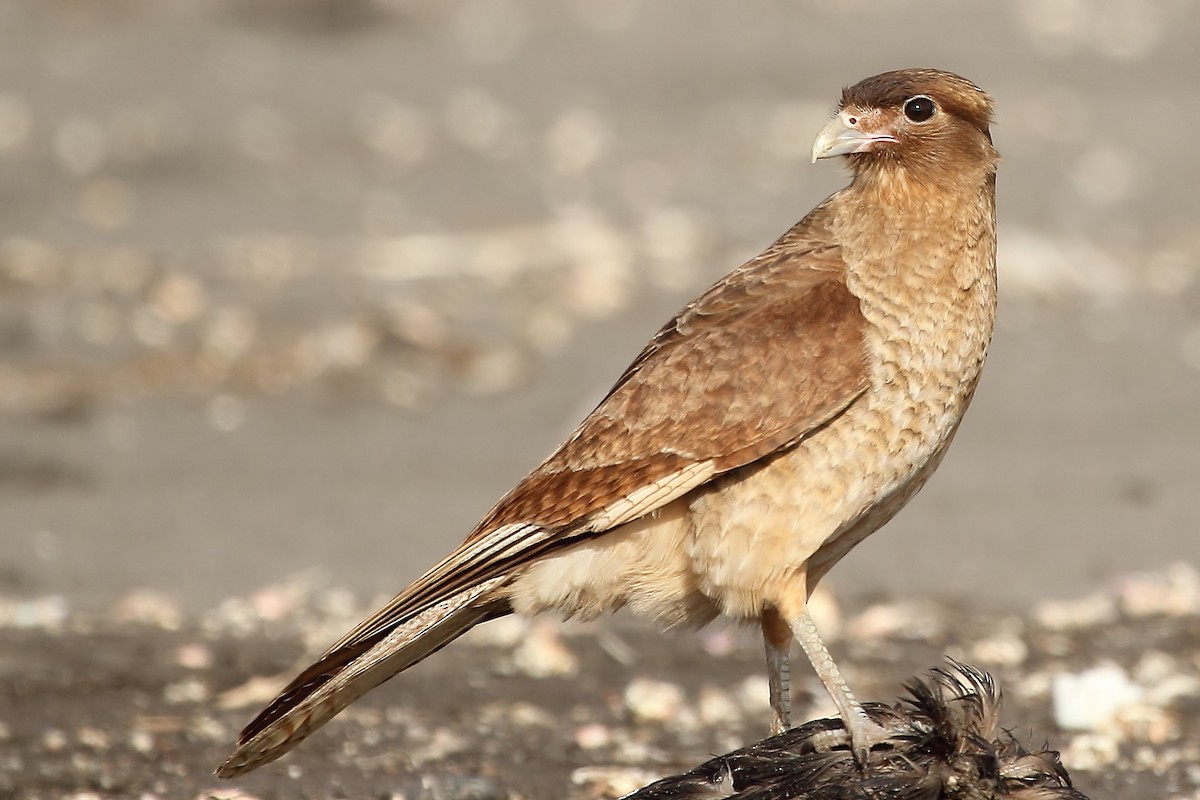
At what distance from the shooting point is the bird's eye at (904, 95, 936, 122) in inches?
228

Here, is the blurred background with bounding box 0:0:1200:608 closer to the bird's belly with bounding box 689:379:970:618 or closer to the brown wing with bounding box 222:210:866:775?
the brown wing with bounding box 222:210:866:775

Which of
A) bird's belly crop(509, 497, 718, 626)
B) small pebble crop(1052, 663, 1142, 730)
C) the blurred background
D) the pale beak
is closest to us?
bird's belly crop(509, 497, 718, 626)

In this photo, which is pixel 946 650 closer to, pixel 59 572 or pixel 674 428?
pixel 674 428

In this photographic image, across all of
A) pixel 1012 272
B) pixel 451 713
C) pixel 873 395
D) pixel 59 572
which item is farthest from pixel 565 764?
pixel 1012 272

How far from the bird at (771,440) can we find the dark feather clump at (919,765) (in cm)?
41

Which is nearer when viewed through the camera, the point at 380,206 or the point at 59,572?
the point at 59,572

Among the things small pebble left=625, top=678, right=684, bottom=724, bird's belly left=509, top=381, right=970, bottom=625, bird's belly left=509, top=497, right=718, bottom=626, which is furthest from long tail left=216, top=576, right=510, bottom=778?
small pebble left=625, top=678, right=684, bottom=724

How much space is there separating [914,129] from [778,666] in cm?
170

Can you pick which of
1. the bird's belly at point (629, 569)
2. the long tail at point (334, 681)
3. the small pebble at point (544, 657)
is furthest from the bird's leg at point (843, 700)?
the small pebble at point (544, 657)

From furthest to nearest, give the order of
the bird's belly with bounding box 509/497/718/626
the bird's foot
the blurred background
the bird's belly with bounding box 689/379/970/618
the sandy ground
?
1. the blurred background
2. the sandy ground
3. the bird's belly with bounding box 509/497/718/626
4. the bird's belly with bounding box 689/379/970/618
5. the bird's foot

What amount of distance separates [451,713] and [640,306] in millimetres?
5199

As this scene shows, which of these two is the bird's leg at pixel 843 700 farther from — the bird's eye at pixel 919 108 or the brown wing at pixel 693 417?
the bird's eye at pixel 919 108

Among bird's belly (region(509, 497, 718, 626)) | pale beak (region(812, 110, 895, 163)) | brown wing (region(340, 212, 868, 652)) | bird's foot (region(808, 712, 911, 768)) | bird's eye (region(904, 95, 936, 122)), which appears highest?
bird's eye (region(904, 95, 936, 122))

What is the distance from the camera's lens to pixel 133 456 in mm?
9938
